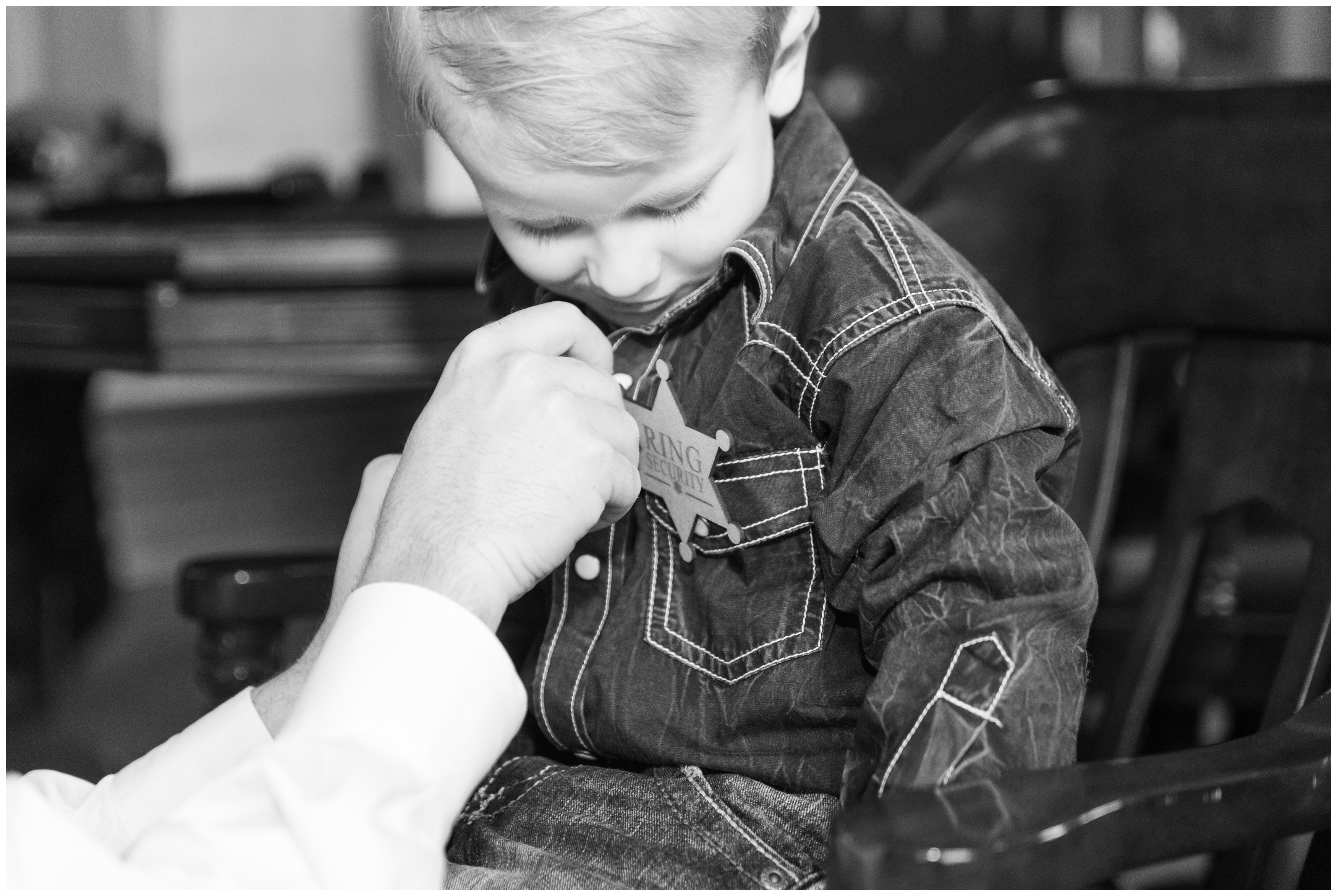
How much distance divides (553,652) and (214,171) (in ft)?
7.91

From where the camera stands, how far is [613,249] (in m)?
0.75

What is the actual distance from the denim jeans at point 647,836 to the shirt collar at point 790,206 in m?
0.28

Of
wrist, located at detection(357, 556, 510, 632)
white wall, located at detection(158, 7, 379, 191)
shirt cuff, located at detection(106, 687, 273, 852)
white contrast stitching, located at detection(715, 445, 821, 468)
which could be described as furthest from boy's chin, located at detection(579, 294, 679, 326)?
white wall, located at detection(158, 7, 379, 191)

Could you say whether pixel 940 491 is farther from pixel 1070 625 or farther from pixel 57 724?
pixel 57 724

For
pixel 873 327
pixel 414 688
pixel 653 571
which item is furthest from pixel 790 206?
pixel 414 688

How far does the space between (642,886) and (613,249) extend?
348mm

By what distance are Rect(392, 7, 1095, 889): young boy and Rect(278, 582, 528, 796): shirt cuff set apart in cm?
14

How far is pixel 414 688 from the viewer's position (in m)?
0.64

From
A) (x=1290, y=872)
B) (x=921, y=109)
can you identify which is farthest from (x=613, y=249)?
(x=921, y=109)

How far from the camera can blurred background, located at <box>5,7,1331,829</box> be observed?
2268 mm

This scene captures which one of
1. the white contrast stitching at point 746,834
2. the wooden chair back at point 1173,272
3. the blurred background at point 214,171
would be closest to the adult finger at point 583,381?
the white contrast stitching at point 746,834

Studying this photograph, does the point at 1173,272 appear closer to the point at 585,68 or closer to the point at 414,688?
the point at 585,68

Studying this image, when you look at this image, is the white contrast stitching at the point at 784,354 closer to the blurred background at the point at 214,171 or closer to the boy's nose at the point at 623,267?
the boy's nose at the point at 623,267

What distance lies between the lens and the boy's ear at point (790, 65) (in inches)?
30.8
